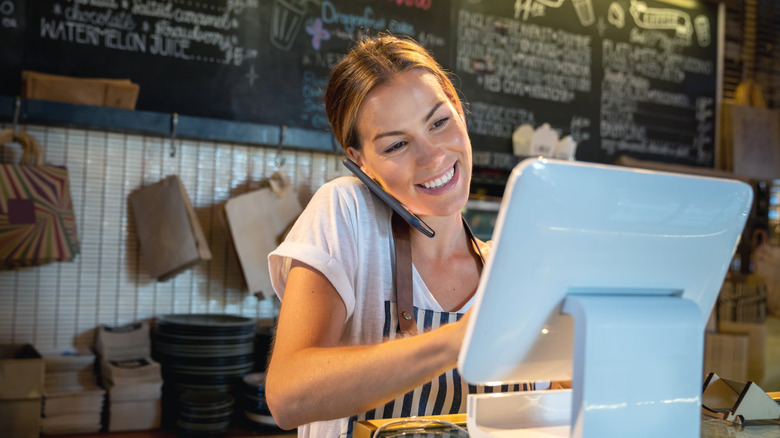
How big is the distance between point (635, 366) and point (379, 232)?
26.9 inches

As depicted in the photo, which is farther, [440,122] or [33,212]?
[33,212]

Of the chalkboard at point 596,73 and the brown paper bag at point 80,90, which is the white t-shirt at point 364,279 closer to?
the brown paper bag at point 80,90

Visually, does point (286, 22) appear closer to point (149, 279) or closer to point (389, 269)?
point (149, 279)

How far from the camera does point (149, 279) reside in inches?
109

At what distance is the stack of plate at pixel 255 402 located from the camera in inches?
96.0

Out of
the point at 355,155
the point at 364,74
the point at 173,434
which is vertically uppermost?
the point at 364,74

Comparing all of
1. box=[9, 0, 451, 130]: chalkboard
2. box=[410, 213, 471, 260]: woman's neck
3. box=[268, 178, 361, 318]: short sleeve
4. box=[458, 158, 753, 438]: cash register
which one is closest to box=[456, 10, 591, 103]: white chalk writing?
→ box=[9, 0, 451, 130]: chalkboard

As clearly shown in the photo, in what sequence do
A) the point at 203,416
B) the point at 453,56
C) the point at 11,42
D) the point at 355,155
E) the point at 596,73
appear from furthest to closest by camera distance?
the point at 596,73 < the point at 453,56 < the point at 11,42 < the point at 203,416 < the point at 355,155

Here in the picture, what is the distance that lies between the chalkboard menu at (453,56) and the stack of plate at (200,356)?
955mm

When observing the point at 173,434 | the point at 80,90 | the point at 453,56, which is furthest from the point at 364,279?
the point at 453,56

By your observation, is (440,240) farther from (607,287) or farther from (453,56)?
(453,56)

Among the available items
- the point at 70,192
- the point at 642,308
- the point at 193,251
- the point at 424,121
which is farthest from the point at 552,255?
the point at 70,192

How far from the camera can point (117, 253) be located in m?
2.75

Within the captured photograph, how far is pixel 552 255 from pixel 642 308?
5.6 inches
